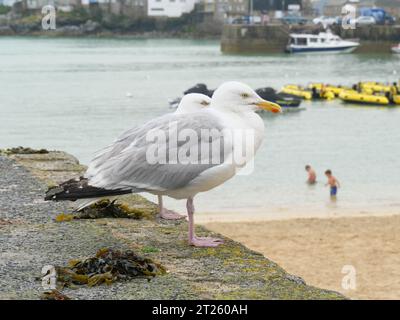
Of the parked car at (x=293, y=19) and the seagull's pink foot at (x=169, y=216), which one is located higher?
the seagull's pink foot at (x=169, y=216)

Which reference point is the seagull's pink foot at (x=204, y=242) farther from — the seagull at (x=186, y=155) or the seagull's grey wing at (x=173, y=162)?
the seagull's grey wing at (x=173, y=162)

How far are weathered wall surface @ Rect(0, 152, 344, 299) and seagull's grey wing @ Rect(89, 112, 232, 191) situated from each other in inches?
24.4

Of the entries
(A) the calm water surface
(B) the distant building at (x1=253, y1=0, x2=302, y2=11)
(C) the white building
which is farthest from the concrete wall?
(C) the white building

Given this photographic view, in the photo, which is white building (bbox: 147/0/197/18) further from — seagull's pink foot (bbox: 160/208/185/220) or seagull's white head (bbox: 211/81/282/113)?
seagull's white head (bbox: 211/81/282/113)

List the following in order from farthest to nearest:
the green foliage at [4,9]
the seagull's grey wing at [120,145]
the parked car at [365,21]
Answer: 1. the green foliage at [4,9]
2. the parked car at [365,21]
3. the seagull's grey wing at [120,145]

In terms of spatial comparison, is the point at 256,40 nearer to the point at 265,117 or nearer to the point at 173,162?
the point at 265,117

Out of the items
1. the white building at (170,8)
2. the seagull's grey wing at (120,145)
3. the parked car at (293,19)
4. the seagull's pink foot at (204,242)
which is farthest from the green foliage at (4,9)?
the seagull's pink foot at (204,242)

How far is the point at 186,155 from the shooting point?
7293 millimetres

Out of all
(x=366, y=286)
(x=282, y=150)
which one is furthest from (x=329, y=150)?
(x=366, y=286)

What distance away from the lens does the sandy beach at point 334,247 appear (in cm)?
1416

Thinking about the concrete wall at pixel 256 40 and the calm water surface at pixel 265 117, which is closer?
the calm water surface at pixel 265 117

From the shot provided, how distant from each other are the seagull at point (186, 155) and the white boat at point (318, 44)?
4154 inches

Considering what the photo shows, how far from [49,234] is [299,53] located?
107 meters
